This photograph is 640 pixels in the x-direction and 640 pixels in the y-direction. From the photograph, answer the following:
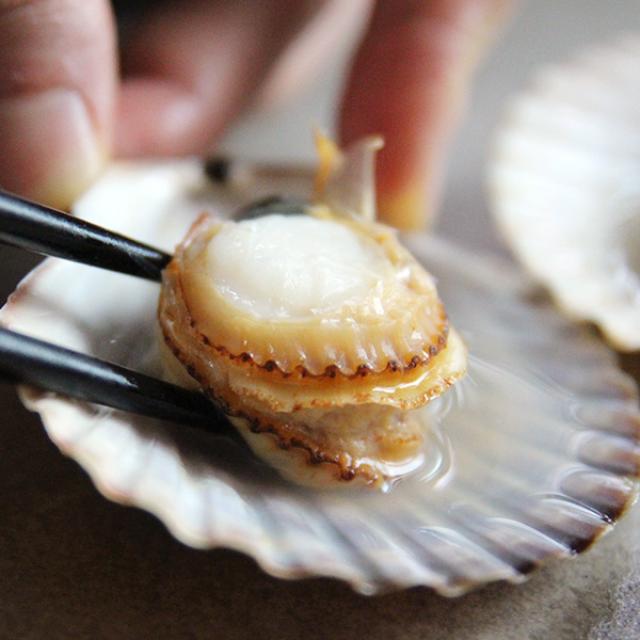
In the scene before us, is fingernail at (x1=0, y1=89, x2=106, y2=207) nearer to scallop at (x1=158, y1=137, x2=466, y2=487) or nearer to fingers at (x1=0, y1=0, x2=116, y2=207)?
fingers at (x1=0, y1=0, x2=116, y2=207)

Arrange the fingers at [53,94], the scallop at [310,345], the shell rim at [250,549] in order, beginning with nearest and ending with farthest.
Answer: the shell rim at [250,549] < the scallop at [310,345] < the fingers at [53,94]

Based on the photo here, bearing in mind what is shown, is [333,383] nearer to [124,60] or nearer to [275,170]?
[275,170]

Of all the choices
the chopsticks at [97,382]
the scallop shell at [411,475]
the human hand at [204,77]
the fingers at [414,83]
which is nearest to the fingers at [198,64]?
the human hand at [204,77]

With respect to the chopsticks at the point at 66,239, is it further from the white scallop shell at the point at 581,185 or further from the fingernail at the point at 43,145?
the white scallop shell at the point at 581,185

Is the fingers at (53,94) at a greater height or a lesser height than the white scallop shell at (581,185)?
greater

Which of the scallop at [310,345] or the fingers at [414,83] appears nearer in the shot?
the scallop at [310,345]

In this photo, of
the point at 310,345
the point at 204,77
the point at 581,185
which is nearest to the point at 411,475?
the point at 310,345

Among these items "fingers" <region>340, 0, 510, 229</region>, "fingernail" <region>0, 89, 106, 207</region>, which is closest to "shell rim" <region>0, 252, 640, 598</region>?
"fingernail" <region>0, 89, 106, 207</region>

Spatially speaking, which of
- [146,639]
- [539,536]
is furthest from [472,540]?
[146,639]
